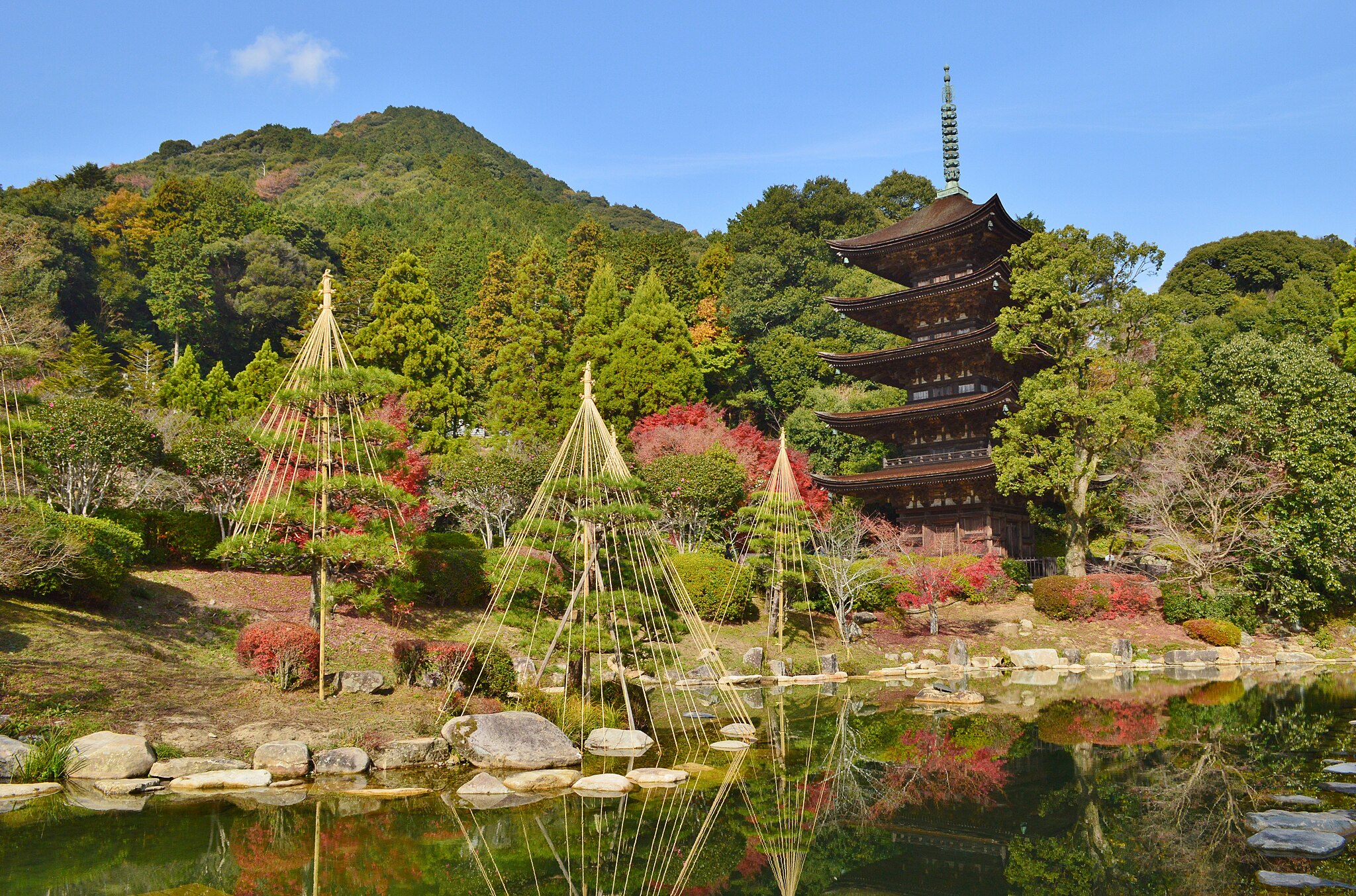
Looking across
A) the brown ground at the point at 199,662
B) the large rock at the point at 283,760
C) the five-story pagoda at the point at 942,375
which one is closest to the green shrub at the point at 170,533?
the brown ground at the point at 199,662

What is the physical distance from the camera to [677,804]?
9961mm

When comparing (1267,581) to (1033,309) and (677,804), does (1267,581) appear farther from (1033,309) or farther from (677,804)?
(677,804)

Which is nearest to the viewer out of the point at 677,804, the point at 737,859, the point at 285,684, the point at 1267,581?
the point at 737,859

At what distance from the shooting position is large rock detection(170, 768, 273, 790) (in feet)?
34.5

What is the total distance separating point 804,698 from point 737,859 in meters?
11.0

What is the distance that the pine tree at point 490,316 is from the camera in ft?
150

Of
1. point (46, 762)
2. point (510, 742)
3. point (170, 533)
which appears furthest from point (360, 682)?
point (170, 533)

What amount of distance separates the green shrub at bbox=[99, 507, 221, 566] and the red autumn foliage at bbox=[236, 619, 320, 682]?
745cm

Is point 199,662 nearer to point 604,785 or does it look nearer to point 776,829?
point 604,785

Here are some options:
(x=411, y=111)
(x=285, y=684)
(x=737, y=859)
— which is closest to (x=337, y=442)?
(x=285, y=684)

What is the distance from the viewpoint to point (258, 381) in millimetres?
36281

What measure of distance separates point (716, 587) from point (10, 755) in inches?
673

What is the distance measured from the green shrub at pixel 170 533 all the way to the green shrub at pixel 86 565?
2.47 m

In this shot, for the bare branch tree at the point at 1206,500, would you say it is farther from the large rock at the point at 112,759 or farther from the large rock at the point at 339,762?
the large rock at the point at 112,759
